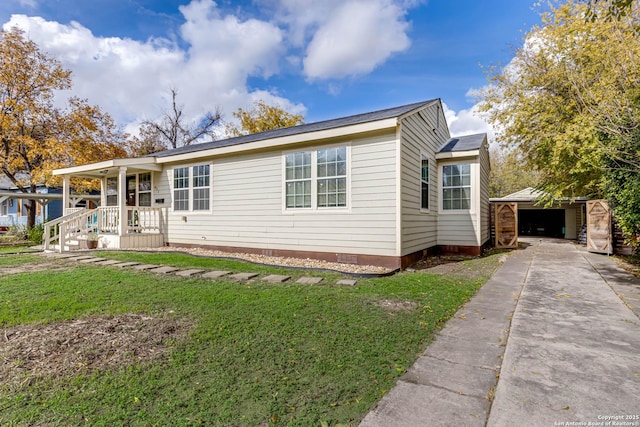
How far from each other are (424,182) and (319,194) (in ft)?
10.3

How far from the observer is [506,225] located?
40.2ft

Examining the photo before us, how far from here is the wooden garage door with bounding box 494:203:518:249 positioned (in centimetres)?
1213

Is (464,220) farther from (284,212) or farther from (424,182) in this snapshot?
(284,212)

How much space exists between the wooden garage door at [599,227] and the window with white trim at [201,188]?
1289 cm

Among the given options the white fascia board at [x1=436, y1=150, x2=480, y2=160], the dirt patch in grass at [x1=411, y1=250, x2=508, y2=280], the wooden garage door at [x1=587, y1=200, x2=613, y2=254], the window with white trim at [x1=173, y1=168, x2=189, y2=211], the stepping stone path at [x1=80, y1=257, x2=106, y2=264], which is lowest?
the dirt patch in grass at [x1=411, y1=250, x2=508, y2=280]

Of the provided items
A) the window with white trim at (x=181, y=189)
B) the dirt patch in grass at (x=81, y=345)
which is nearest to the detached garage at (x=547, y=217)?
the window with white trim at (x=181, y=189)

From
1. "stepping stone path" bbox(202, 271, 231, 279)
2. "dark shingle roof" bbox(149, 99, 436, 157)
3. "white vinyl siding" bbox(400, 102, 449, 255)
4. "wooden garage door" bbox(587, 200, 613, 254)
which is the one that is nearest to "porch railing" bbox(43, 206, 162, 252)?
"dark shingle roof" bbox(149, 99, 436, 157)

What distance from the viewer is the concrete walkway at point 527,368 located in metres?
1.93

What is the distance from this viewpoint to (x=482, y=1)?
314 inches

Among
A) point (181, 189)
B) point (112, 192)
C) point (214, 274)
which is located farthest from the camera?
point (112, 192)

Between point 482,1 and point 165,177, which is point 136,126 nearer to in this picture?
point 165,177

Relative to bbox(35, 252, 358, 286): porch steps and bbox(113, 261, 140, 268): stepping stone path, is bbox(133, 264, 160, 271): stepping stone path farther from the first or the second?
bbox(113, 261, 140, 268): stepping stone path

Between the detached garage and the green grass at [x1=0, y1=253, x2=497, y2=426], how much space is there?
53.4 ft

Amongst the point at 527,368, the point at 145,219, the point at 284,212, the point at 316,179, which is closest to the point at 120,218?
the point at 145,219
